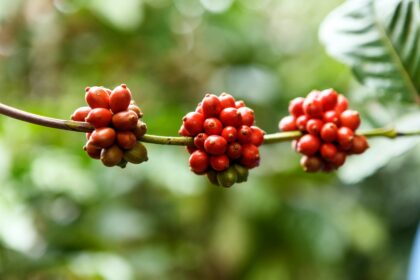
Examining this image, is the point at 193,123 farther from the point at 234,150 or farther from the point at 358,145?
the point at 358,145

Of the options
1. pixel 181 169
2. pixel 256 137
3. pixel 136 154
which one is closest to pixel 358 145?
pixel 256 137

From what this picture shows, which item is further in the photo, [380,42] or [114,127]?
[380,42]

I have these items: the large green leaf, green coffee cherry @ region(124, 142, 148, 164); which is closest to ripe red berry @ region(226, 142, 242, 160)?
green coffee cherry @ region(124, 142, 148, 164)

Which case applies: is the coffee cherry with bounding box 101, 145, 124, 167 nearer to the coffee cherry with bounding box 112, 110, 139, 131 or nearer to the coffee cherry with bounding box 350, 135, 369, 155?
the coffee cherry with bounding box 112, 110, 139, 131

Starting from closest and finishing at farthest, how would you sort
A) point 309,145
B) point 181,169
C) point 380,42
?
point 309,145 < point 380,42 < point 181,169

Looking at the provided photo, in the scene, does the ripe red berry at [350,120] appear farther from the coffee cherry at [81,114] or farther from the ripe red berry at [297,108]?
the coffee cherry at [81,114]

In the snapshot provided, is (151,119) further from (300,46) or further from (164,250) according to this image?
(300,46)

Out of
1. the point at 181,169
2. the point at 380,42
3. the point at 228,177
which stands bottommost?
the point at 228,177
